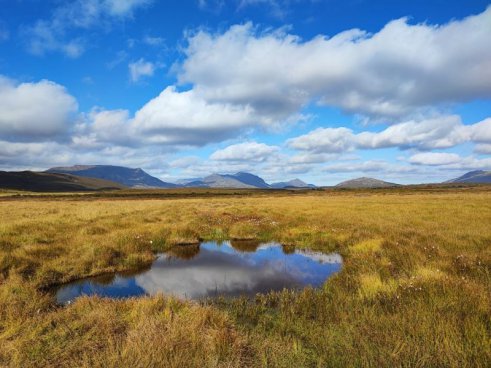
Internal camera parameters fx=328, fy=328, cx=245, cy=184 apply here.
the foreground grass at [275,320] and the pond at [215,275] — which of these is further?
the pond at [215,275]

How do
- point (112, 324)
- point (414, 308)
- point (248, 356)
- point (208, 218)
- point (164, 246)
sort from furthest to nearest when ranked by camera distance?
point (208, 218), point (164, 246), point (414, 308), point (112, 324), point (248, 356)

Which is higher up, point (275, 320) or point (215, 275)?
point (275, 320)

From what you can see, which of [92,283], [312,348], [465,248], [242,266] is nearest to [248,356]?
[312,348]

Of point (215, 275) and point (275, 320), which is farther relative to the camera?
point (215, 275)

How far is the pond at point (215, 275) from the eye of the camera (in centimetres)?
1163

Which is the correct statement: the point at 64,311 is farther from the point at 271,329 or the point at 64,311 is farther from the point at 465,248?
the point at 465,248

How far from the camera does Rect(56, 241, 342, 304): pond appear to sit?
11.6m

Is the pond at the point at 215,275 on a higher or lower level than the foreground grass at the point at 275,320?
lower

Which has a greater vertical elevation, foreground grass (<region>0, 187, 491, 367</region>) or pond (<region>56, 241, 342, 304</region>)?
foreground grass (<region>0, 187, 491, 367</region>)

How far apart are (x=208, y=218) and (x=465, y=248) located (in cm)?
2023

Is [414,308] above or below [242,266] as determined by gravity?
above

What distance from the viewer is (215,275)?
46.5ft

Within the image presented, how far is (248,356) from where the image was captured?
5.95 m

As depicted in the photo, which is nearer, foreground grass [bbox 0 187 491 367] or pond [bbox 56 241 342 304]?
foreground grass [bbox 0 187 491 367]
